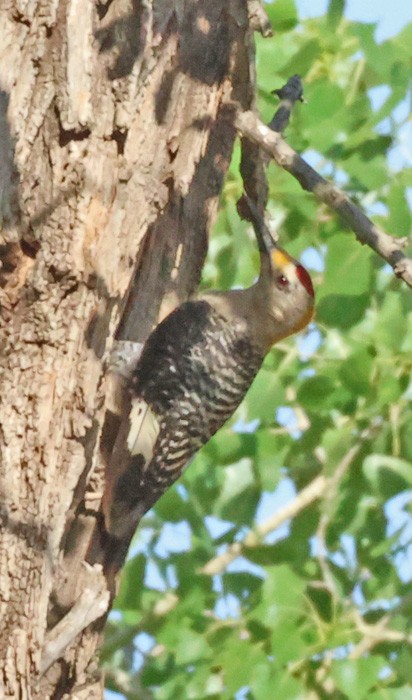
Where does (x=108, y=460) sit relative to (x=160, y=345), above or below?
below

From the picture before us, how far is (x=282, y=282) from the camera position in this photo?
184 inches

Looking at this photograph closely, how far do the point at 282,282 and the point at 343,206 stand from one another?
1662mm

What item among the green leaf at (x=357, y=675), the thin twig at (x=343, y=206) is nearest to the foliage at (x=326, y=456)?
the green leaf at (x=357, y=675)

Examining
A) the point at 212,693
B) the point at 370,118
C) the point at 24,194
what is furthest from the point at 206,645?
the point at 24,194

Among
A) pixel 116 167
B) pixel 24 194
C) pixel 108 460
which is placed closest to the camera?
pixel 24 194

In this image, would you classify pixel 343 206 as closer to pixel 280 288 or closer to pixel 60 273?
pixel 60 273

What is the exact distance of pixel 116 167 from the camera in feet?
9.46

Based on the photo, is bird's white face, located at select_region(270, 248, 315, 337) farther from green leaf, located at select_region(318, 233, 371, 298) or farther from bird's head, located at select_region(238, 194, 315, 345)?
green leaf, located at select_region(318, 233, 371, 298)

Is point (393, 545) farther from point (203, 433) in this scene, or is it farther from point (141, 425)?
point (141, 425)

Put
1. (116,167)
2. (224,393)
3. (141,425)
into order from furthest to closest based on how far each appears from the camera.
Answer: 1. (224,393)
2. (141,425)
3. (116,167)

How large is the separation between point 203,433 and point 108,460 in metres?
0.60

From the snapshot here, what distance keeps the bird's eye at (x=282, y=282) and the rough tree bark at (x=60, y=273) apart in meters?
1.55

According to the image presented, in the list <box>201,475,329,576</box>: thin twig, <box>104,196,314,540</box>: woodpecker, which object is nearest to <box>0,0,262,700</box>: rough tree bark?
<box>104,196,314,540</box>: woodpecker

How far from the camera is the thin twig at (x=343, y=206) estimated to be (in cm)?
290
